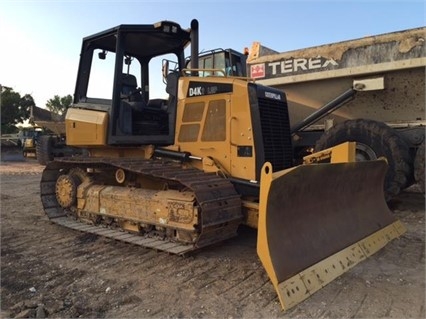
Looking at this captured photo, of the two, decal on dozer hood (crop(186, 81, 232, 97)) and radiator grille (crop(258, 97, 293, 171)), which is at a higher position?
decal on dozer hood (crop(186, 81, 232, 97))

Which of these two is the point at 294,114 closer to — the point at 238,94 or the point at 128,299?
the point at 238,94

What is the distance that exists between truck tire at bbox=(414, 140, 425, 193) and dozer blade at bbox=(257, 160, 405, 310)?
88cm

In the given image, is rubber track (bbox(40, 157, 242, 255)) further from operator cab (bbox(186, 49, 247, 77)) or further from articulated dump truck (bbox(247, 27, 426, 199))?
articulated dump truck (bbox(247, 27, 426, 199))

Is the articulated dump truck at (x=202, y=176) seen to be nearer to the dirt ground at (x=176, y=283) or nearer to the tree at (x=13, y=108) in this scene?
the dirt ground at (x=176, y=283)

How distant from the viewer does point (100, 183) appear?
6062 millimetres

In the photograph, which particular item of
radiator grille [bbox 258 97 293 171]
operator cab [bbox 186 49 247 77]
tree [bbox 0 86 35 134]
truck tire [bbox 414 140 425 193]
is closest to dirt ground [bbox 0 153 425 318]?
truck tire [bbox 414 140 425 193]

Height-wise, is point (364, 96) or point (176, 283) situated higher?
point (364, 96)

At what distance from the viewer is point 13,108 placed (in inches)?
1592

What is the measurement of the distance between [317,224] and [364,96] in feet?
12.6

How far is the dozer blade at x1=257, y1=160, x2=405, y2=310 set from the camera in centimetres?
363

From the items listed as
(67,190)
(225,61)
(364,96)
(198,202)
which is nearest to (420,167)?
(364,96)

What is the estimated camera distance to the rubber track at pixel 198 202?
4266 mm

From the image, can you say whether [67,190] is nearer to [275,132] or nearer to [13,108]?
[275,132]

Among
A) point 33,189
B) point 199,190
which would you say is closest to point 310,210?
point 199,190
